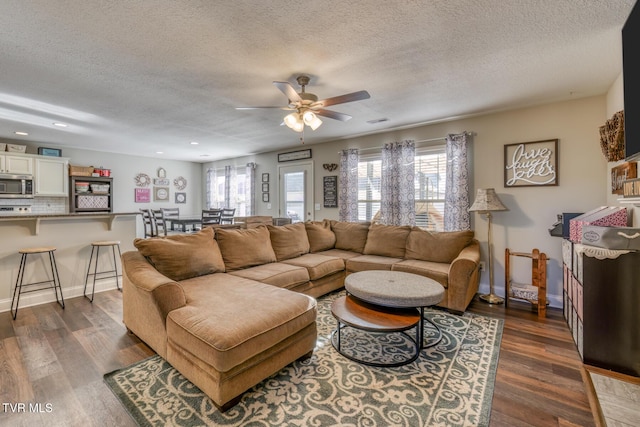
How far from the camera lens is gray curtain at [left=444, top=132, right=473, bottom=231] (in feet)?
13.0

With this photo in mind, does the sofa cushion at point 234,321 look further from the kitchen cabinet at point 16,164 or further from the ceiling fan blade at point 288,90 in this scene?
the kitchen cabinet at point 16,164

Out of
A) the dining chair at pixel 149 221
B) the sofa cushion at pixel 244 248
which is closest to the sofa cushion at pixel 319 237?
the sofa cushion at pixel 244 248

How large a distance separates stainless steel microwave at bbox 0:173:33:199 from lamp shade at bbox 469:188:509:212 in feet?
25.5

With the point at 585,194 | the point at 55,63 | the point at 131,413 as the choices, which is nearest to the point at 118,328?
the point at 131,413

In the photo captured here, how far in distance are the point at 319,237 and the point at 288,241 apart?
2.23 feet

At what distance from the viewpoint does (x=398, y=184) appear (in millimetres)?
4605

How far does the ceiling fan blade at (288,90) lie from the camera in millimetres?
2279

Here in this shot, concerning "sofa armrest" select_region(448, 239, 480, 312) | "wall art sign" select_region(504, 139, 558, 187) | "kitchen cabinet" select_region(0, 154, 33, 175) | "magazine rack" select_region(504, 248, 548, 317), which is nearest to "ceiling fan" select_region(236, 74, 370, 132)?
"sofa armrest" select_region(448, 239, 480, 312)

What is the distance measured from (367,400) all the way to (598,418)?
4.35ft

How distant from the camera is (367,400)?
1772 mm

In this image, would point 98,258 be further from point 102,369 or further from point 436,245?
point 436,245

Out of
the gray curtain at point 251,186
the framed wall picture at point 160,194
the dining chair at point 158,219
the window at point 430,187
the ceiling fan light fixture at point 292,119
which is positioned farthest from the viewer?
the framed wall picture at point 160,194

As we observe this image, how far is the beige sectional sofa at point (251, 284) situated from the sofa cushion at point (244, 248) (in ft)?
0.04

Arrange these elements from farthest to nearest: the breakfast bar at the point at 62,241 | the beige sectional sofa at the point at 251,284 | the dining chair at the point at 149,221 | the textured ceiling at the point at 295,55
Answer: the dining chair at the point at 149,221 → the breakfast bar at the point at 62,241 → the textured ceiling at the point at 295,55 → the beige sectional sofa at the point at 251,284
